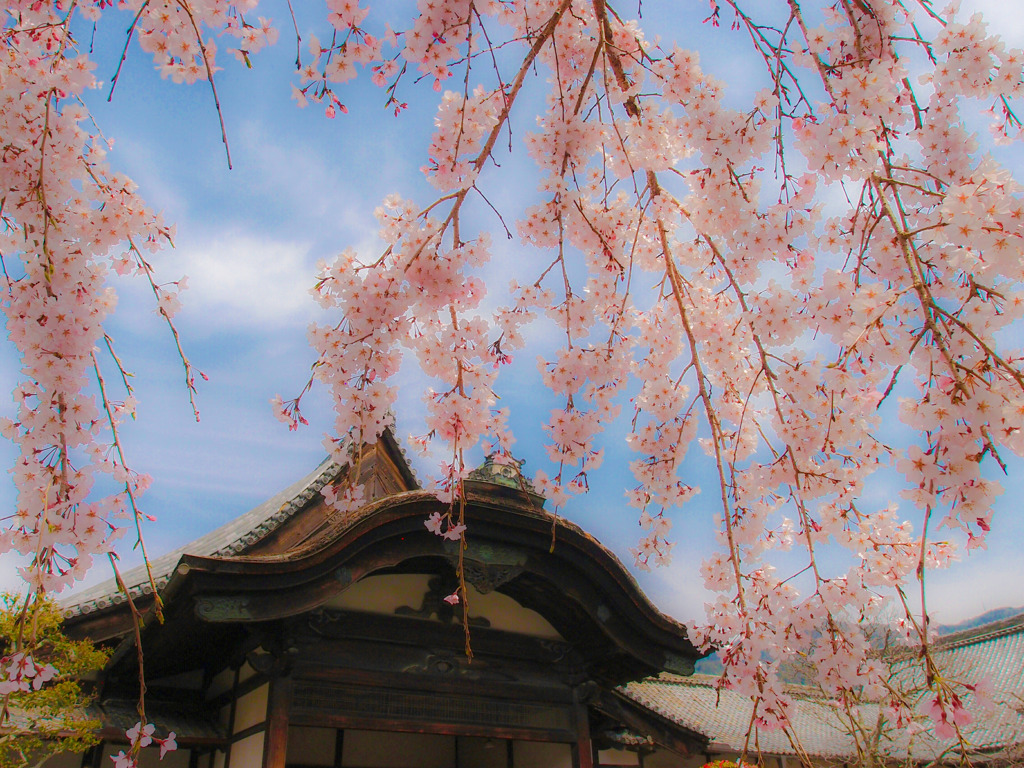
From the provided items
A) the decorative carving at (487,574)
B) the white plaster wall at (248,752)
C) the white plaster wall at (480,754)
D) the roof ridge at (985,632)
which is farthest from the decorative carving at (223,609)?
the roof ridge at (985,632)

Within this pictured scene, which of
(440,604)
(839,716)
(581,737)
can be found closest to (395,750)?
(581,737)

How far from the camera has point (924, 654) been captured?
5.45ft

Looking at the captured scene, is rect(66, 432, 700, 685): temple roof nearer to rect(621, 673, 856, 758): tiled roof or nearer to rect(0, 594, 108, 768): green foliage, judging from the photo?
rect(0, 594, 108, 768): green foliage

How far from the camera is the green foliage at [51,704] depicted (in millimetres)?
3902

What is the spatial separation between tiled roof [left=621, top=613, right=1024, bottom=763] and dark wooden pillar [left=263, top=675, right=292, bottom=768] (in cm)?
535

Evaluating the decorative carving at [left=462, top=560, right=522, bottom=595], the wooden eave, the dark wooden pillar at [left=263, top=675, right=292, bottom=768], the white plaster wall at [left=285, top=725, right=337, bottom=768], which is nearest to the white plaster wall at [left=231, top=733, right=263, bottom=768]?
the dark wooden pillar at [left=263, top=675, right=292, bottom=768]

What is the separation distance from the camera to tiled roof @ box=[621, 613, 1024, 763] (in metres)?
10.1

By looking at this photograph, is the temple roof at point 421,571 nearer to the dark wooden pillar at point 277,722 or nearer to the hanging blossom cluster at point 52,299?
the dark wooden pillar at point 277,722

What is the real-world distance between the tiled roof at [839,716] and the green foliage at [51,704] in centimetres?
630

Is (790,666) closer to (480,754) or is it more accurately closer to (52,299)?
(480,754)

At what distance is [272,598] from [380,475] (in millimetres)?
3938

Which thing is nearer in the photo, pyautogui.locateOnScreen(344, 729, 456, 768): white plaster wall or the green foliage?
the green foliage

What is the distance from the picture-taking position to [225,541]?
7.62m

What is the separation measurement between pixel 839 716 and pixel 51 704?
892 cm
